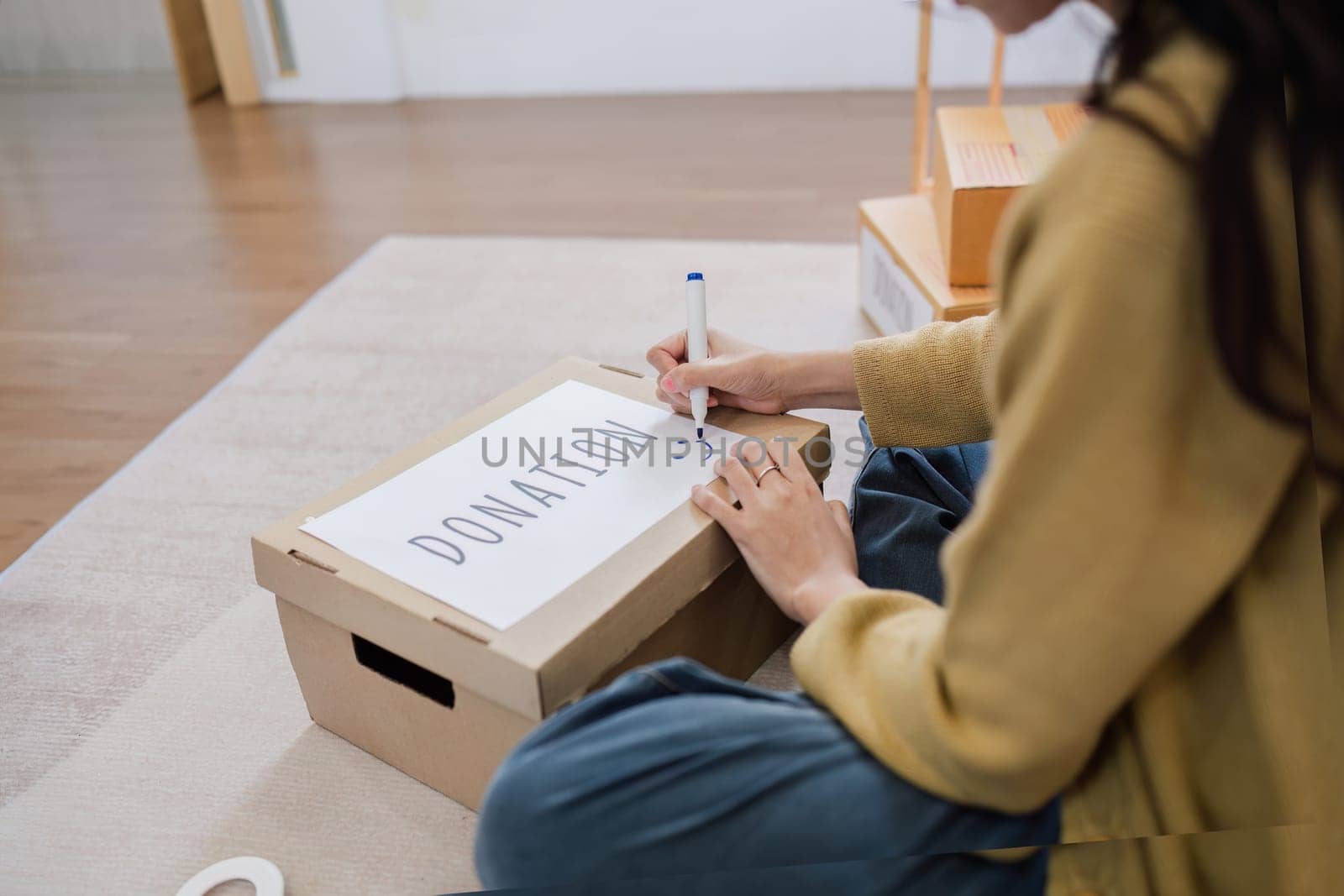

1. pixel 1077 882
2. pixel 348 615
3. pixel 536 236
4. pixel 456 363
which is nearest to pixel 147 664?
pixel 348 615

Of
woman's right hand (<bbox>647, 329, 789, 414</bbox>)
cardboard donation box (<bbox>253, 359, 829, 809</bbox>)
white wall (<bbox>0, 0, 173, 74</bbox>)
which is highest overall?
white wall (<bbox>0, 0, 173, 74</bbox>)

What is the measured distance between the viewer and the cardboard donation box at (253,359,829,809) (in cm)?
67

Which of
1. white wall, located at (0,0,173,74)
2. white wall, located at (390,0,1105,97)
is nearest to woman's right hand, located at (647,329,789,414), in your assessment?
white wall, located at (0,0,173,74)

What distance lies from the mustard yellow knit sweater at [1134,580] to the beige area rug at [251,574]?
425 millimetres

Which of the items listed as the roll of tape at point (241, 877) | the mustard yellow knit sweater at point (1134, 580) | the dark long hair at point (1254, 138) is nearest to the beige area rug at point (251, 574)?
the roll of tape at point (241, 877)

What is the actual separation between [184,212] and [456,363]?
3.22 feet

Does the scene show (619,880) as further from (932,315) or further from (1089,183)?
(932,315)

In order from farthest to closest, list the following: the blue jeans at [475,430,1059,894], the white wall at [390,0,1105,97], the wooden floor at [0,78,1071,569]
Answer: the white wall at [390,0,1105,97] → the wooden floor at [0,78,1071,569] → the blue jeans at [475,430,1059,894]

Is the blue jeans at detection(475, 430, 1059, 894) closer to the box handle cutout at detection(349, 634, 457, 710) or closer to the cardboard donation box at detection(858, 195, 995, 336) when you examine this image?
the box handle cutout at detection(349, 634, 457, 710)

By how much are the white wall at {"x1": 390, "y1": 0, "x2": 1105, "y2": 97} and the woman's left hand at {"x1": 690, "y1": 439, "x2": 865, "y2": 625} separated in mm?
1985

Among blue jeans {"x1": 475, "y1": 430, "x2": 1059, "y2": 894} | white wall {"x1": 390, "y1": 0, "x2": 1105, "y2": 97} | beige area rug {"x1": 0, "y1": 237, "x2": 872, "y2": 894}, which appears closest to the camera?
blue jeans {"x1": 475, "y1": 430, "x2": 1059, "y2": 894}

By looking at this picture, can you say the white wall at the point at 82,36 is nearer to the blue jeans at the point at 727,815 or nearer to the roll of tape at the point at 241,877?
the roll of tape at the point at 241,877

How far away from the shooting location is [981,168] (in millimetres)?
1272

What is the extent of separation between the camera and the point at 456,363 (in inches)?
58.5
